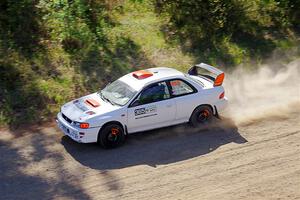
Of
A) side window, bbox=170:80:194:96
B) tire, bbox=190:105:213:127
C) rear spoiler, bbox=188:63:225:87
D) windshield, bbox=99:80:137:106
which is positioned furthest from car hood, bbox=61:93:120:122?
rear spoiler, bbox=188:63:225:87

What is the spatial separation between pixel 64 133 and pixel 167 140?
263cm

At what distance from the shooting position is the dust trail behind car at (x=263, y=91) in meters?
15.1

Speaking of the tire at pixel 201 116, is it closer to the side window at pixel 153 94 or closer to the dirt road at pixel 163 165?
the dirt road at pixel 163 165

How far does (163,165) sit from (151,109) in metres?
Result: 1.64

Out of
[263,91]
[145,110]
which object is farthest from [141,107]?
[263,91]

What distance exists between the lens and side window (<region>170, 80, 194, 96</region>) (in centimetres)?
1362

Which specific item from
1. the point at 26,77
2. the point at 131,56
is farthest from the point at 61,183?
the point at 131,56

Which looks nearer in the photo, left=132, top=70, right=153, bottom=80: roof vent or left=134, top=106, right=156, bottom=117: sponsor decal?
left=134, top=106, right=156, bottom=117: sponsor decal

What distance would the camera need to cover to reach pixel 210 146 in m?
13.2

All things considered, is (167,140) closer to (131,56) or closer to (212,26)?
(131,56)

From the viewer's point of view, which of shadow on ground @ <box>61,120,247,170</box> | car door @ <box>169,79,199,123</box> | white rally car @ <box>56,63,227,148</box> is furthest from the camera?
car door @ <box>169,79,199,123</box>

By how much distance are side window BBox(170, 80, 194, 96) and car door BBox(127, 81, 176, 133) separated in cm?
20

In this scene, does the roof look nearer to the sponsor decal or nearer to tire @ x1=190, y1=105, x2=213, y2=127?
the sponsor decal

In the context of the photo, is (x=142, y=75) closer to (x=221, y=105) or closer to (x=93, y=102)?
(x=93, y=102)
